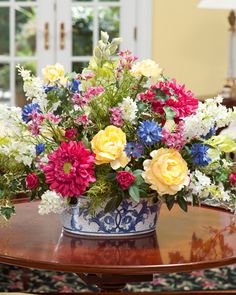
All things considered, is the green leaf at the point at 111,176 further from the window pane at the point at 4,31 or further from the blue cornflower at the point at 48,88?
the window pane at the point at 4,31

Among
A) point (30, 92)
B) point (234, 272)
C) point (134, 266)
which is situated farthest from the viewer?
point (234, 272)

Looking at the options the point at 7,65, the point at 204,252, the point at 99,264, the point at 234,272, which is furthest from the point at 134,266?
the point at 7,65

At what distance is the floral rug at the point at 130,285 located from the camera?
15.1 feet

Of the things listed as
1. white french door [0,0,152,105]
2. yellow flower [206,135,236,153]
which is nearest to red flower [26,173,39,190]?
yellow flower [206,135,236,153]

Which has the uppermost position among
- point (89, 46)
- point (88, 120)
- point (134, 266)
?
point (89, 46)

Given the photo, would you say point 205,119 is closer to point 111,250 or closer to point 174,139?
point 174,139

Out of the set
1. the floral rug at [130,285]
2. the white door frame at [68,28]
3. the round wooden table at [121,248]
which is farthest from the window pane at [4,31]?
the round wooden table at [121,248]

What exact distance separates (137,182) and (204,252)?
0.29 metres

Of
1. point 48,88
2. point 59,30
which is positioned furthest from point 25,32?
point 48,88

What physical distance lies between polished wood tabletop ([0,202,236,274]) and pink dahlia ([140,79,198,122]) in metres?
0.39

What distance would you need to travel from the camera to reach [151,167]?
8.29ft

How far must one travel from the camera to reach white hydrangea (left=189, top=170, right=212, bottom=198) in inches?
100

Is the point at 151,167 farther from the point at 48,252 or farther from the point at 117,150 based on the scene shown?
the point at 48,252

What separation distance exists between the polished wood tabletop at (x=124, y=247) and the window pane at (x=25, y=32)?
13.2 feet
